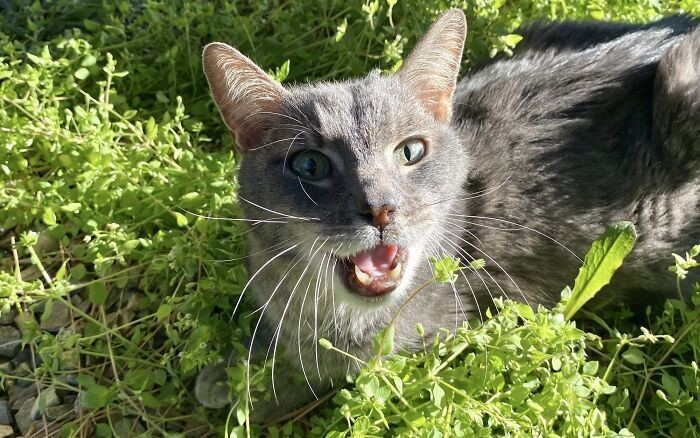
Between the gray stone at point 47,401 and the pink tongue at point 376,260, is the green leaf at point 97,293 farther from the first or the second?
the pink tongue at point 376,260

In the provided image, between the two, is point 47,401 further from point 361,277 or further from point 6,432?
point 361,277

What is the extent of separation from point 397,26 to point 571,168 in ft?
3.76

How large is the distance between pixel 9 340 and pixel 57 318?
181mm

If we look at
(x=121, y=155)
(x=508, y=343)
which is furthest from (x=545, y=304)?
(x=121, y=155)

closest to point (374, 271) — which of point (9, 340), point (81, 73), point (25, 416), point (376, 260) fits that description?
point (376, 260)

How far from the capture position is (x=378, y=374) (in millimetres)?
2143

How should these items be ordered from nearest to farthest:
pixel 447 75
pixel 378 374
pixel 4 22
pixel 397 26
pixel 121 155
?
pixel 378 374
pixel 447 75
pixel 121 155
pixel 397 26
pixel 4 22

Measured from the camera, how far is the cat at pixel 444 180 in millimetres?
2225

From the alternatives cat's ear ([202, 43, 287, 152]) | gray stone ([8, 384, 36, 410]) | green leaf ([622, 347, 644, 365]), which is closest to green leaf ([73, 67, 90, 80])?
cat's ear ([202, 43, 287, 152])

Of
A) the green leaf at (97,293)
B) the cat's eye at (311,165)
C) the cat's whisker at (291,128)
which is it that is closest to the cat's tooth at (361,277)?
the cat's eye at (311,165)

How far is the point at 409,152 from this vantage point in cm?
236

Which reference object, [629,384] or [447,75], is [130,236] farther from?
[629,384]

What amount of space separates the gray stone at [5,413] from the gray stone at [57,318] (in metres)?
0.29

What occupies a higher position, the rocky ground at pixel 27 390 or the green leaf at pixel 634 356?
the rocky ground at pixel 27 390
